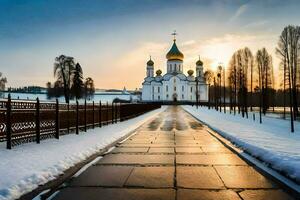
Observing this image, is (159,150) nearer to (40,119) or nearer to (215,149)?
(215,149)

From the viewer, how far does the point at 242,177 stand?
28.1ft

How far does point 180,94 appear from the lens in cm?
14338

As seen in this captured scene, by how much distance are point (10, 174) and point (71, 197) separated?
2.26m

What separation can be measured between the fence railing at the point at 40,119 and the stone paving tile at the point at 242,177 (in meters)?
6.99

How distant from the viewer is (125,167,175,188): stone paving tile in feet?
25.5

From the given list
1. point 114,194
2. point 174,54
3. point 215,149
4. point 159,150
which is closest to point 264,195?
point 114,194

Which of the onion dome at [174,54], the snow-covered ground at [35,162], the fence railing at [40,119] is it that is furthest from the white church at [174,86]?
the snow-covered ground at [35,162]

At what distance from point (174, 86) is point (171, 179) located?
441 ft

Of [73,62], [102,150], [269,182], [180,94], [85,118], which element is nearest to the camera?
[269,182]

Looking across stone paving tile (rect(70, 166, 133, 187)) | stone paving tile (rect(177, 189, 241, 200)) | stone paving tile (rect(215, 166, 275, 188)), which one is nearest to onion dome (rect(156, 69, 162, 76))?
stone paving tile (rect(215, 166, 275, 188))

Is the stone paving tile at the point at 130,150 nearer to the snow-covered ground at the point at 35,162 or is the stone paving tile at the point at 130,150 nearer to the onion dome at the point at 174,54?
the snow-covered ground at the point at 35,162

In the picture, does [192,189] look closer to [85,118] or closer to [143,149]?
[143,149]

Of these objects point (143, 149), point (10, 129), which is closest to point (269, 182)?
point (143, 149)

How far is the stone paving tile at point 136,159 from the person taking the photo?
10.7 m
